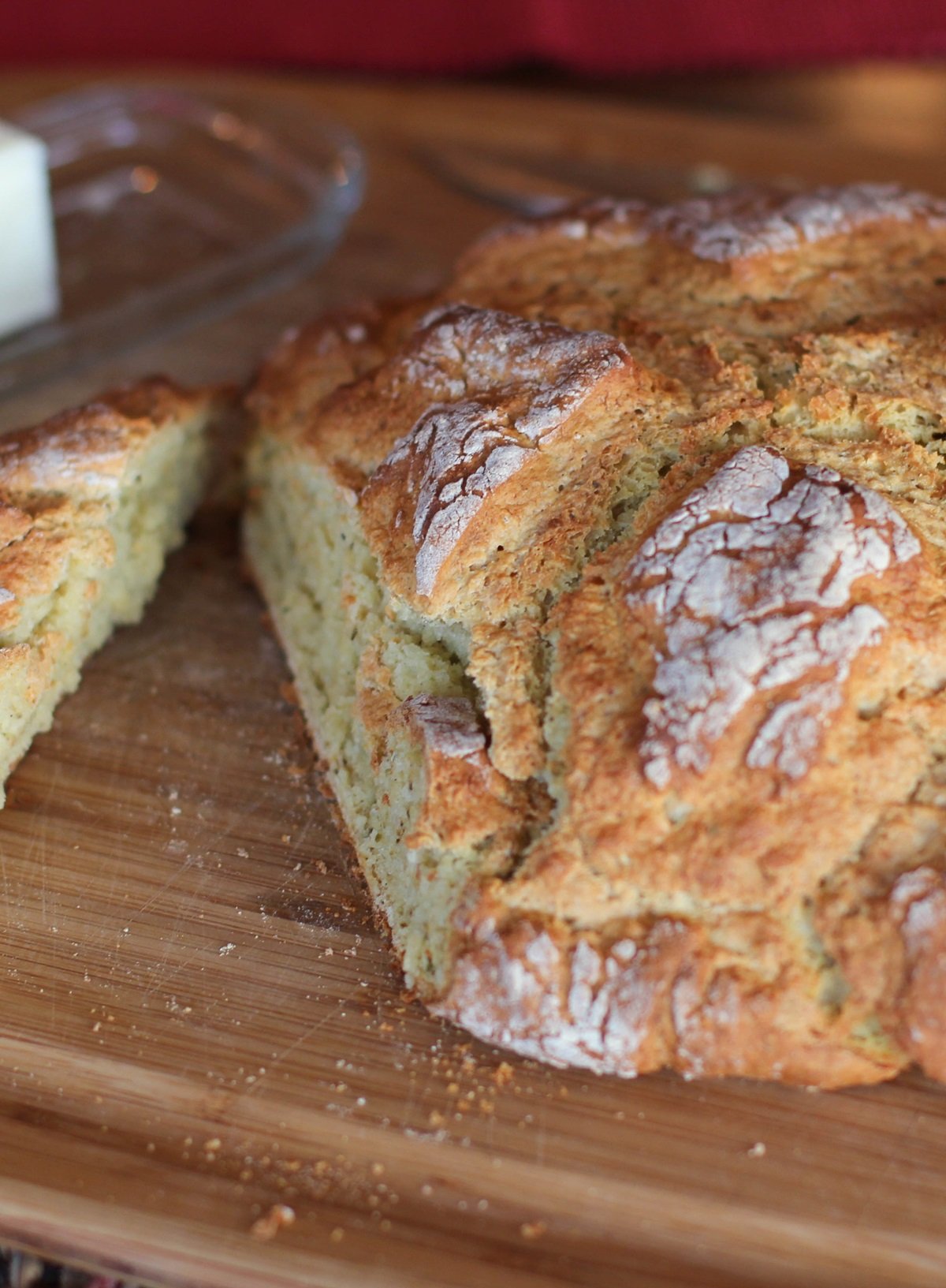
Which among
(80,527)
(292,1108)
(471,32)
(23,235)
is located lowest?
(292,1108)

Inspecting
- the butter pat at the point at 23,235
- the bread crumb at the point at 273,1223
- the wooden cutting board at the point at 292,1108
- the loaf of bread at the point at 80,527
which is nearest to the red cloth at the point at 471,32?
the butter pat at the point at 23,235

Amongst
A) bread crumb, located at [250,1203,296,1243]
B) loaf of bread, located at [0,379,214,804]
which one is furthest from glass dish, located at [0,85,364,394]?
bread crumb, located at [250,1203,296,1243]

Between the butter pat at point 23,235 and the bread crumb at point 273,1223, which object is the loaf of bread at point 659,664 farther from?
the butter pat at point 23,235

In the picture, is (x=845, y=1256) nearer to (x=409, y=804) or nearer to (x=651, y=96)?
(x=409, y=804)

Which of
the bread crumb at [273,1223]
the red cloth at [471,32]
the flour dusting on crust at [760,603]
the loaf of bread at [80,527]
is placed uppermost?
the red cloth at [471,32]

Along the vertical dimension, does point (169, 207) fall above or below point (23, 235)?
below

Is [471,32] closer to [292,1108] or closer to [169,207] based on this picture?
[169,207]

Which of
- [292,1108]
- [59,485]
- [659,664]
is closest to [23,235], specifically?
[59,485]
